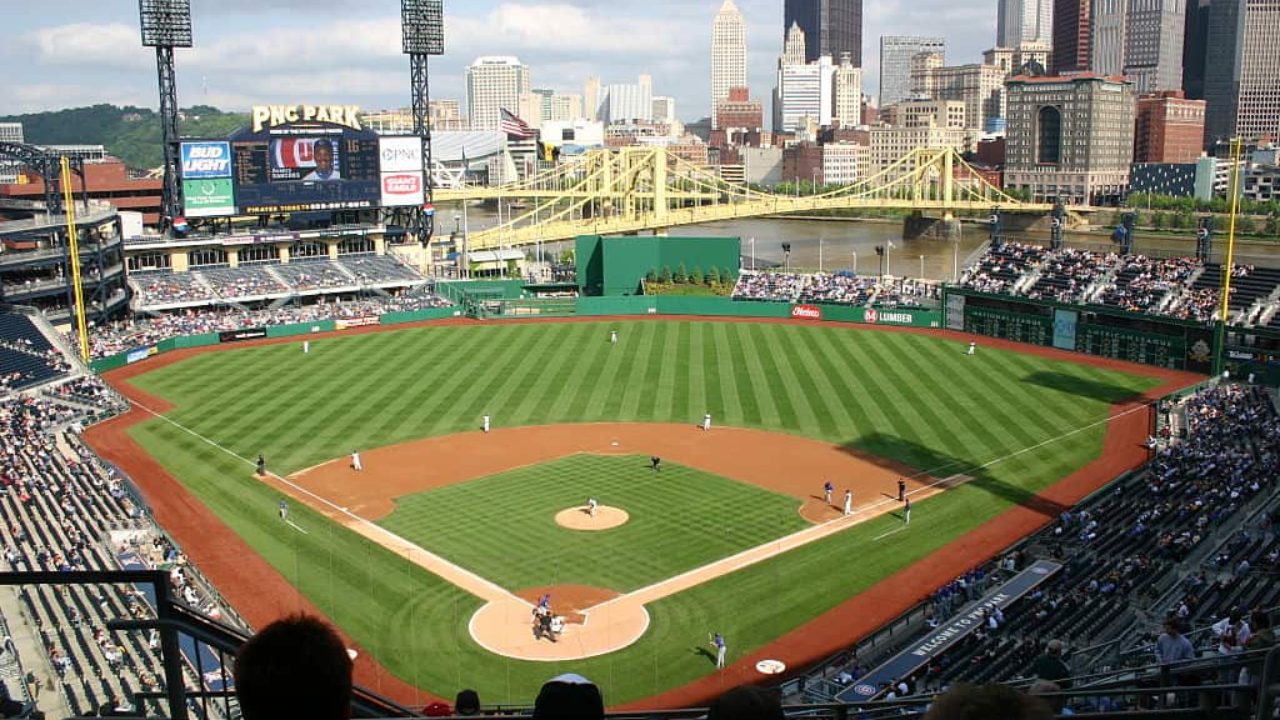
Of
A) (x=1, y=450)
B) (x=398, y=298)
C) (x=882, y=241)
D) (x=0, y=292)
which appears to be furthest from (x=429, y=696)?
(x=882, y=241)

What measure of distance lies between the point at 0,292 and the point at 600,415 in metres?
30.2

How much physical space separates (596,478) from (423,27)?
5065cm

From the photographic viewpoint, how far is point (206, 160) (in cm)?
6656

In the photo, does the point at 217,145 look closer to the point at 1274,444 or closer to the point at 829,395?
the point at 829,395

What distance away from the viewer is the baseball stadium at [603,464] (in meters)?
18.0

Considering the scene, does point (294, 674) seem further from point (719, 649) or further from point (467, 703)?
point (719, 649)

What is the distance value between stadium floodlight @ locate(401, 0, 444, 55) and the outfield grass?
48.3m

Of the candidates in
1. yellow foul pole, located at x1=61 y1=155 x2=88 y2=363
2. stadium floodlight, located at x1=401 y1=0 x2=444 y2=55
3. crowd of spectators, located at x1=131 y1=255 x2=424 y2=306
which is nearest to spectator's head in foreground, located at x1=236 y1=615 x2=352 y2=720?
yellow foul pole, located at x1=61 y1=155 x2=88 y2=363

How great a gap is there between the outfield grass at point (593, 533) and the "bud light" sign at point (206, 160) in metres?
42.5

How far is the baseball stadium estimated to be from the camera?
1803 centimetres

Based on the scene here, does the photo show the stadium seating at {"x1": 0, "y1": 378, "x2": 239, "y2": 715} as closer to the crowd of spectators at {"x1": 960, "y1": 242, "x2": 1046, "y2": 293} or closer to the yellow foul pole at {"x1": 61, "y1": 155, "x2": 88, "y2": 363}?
the yellow foul pole at {"x1": 61, "y1": 155, "x2": 88, "y2": 363}

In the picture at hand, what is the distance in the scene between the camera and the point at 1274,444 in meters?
31.1

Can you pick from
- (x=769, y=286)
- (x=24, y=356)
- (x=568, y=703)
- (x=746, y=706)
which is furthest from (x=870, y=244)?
(x=568, y=703)

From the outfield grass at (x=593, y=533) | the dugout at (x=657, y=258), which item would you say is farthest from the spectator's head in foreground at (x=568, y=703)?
the dugout at (x=657, y=258)
